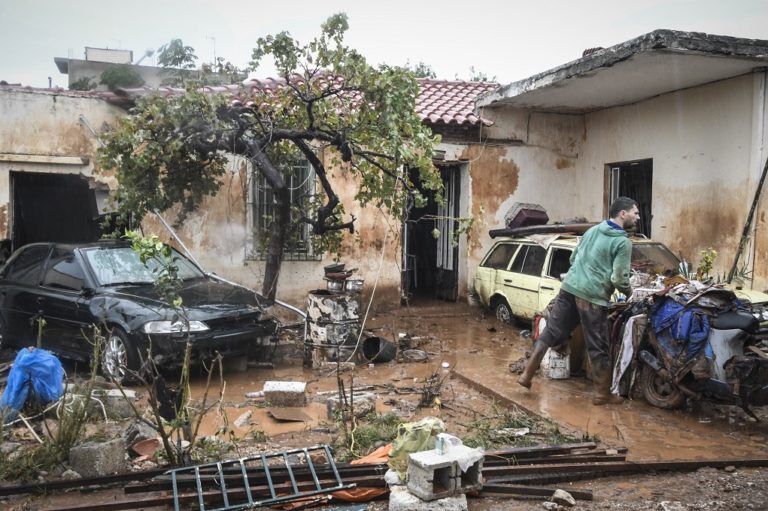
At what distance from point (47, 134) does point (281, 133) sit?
458cm

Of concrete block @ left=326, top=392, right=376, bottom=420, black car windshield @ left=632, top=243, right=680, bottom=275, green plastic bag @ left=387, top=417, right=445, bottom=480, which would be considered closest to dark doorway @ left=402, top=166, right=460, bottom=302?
black car windshield @ left=632, top=243, right=680, bottom=275

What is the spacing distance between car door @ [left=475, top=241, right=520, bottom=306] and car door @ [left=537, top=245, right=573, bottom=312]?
3.20ft

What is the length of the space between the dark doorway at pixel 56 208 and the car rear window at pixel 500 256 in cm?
762

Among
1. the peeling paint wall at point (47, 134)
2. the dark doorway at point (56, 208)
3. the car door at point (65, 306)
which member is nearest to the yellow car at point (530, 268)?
the car door at point (65, 306)

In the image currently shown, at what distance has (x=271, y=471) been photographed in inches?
173

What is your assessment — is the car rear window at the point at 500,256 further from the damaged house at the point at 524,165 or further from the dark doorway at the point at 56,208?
the dark doorway at the point at 56,208

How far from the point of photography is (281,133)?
8.49 meters

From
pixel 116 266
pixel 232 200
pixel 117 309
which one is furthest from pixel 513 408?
pixel 232 200

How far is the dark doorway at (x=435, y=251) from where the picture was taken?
12672 mm

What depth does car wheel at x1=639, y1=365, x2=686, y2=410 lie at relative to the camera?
19.6ft

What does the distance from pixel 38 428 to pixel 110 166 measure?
353 cm

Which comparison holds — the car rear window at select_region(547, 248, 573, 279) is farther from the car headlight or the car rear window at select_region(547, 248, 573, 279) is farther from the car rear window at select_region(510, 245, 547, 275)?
the car headlight

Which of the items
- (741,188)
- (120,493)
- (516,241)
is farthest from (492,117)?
(120,493)

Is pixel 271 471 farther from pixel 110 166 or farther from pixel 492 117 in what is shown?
pixel 492 117
